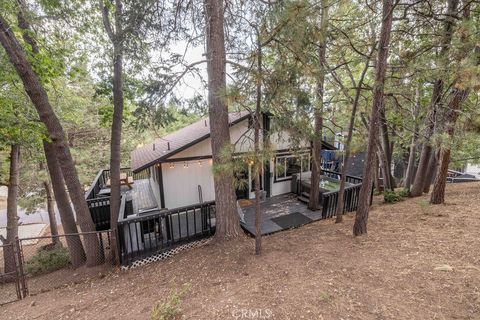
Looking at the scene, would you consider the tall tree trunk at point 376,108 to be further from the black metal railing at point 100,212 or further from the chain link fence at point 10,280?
the black metal railing at point 100,212

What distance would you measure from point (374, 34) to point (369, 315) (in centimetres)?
744

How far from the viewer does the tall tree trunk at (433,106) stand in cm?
610

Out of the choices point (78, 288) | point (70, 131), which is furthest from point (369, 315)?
point (70, 131)

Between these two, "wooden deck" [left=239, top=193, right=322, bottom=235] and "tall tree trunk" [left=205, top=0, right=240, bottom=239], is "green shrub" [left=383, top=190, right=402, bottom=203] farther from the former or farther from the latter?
"tall tree trunk" [left=205, top=0, right=240, bottom=239]

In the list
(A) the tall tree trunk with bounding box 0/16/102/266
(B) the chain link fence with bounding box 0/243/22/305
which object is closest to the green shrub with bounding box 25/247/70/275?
(B) the chain link fence with bounding box 0/243/22/305

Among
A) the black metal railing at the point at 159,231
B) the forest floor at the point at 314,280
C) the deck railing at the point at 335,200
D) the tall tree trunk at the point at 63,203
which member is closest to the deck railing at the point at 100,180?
the tall tree trunk at the point at 63,203

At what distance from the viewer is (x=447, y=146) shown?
580 centimetres

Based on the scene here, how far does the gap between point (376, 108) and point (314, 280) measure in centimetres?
358

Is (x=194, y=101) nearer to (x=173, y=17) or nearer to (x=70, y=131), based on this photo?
(x=173, y=17)

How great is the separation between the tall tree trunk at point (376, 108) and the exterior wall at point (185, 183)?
4924 millimetres

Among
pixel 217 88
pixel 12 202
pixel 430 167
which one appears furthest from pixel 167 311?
pixel 430 167

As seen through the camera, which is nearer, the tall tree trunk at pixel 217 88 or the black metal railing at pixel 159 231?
the tall tree trunk at pixel 217 88

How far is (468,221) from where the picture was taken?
5.52 meters

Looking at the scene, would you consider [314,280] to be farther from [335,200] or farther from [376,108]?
[335,200]
